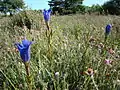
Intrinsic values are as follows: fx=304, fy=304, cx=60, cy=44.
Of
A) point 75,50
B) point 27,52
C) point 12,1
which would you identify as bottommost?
point 12,1

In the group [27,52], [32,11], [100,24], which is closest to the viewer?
[27,52]

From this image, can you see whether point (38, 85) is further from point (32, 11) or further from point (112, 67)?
point (32, 11)

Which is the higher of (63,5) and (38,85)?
(38,85)

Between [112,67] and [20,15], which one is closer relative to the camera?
[112,67]

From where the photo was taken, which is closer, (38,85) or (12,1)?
(38,85)

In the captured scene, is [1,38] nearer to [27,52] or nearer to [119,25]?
[119,25]

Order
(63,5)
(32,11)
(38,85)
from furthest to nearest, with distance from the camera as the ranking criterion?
(63,5) < (32,11) < (38,85)

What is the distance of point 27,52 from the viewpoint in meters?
1.99

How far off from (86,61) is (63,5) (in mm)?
35377

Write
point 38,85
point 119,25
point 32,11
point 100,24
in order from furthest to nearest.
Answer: point 32,11 → point 100,24 → point 119,25 → point 38,85

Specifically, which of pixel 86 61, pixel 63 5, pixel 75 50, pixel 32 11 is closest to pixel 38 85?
pixel 86 61

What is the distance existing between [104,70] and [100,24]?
4198 mm

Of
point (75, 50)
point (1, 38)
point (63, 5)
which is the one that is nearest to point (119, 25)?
point (1, 38)

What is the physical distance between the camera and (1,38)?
5.76 meters
